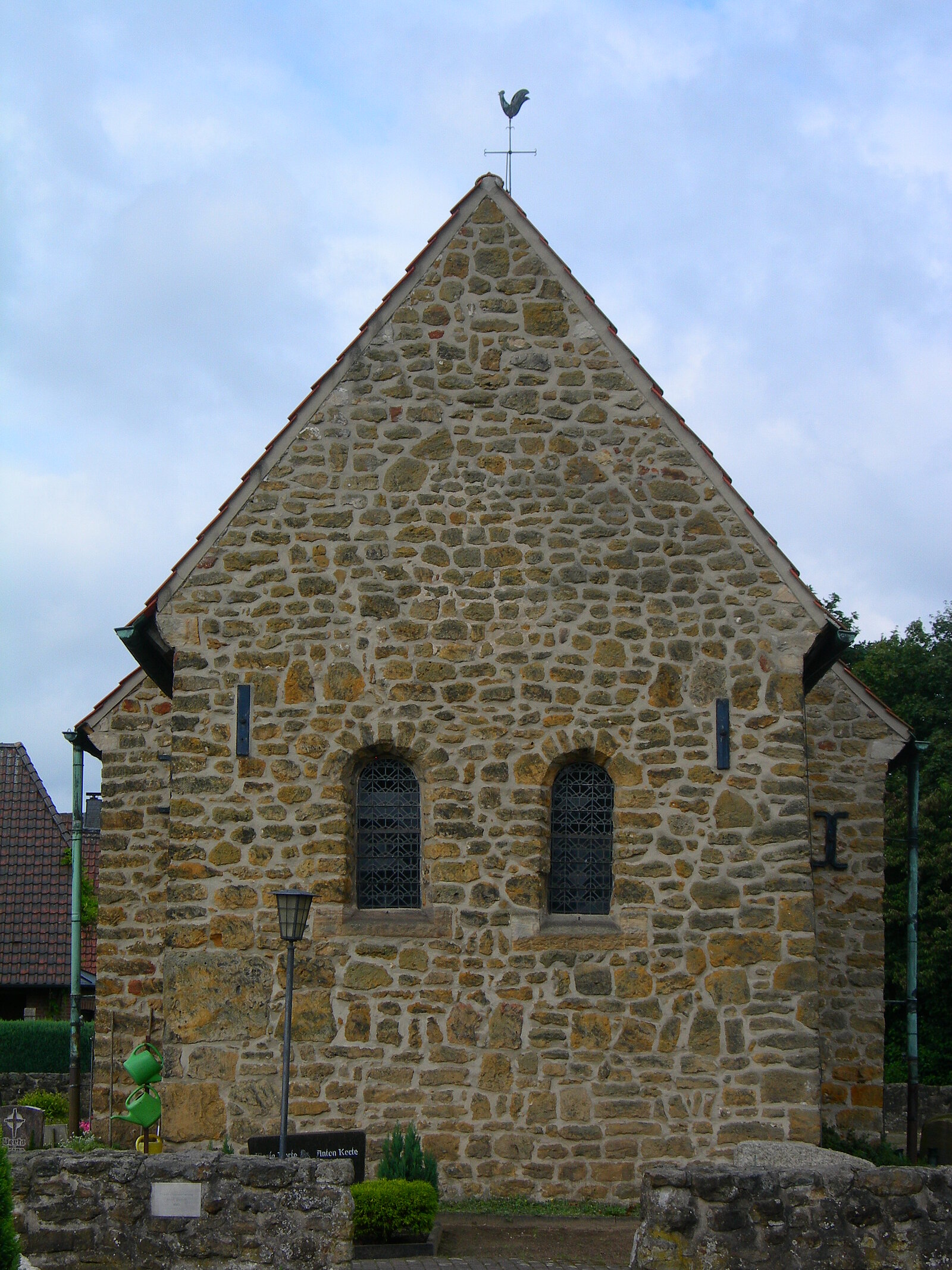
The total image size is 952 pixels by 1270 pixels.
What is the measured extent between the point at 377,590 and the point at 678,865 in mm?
3483

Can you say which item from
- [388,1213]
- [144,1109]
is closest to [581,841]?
[388,1213]

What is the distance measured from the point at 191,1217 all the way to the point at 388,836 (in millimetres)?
4383

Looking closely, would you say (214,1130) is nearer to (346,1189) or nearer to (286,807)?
(286,807)

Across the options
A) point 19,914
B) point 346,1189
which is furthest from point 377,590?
point 19,914

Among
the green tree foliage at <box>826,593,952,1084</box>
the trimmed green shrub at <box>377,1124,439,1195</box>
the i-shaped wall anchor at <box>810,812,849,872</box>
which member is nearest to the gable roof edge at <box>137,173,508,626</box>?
the trimmed green shrub at <box>377,1124,439,1195</box>

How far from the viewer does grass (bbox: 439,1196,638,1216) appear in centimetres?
1106

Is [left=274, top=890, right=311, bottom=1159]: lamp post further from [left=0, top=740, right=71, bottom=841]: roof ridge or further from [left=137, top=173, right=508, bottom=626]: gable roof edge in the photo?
[left=0, top=740, right=71, bottom=841]: roof ridge

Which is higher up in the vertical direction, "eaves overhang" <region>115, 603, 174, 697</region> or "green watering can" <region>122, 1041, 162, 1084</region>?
"eaves overhang" <region>115, 603, 174, 697</region>

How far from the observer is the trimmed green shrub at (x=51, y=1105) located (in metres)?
19.5

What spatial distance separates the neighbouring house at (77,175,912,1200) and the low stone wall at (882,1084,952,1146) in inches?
393

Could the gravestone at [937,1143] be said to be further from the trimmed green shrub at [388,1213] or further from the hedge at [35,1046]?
the hedge at [35,1046]

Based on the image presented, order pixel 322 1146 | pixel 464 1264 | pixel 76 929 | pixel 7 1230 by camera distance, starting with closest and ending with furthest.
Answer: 1. pixel 7 1230
2. pixel 464 1264
3. pixel 322 1146
4. pixel 76 929

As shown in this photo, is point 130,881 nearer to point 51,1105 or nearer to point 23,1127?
point 23,1127

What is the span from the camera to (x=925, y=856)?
31078mm
